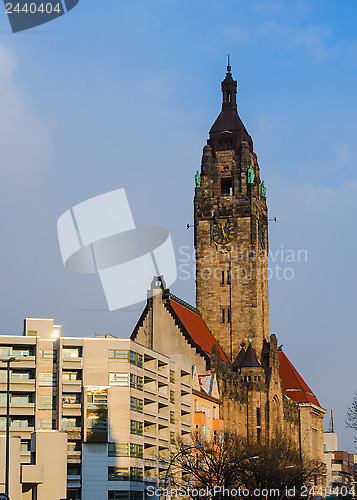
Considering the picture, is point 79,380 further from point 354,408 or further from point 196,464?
point 354,408

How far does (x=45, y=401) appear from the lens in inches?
3553

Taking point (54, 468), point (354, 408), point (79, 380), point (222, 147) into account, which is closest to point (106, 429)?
point (79, 380)

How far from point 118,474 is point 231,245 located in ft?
175

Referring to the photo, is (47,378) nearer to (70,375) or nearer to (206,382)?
(70,375)

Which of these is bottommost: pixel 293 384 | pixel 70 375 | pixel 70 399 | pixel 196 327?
pixel 70 399

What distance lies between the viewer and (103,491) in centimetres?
8800

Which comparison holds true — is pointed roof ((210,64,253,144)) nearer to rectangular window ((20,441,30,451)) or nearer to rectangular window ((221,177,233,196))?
rectangular window ((221,177,233,196))

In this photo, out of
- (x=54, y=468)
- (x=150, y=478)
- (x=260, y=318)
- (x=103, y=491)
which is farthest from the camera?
(x=260, y=318)

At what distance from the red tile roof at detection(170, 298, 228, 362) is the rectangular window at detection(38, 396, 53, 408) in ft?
117

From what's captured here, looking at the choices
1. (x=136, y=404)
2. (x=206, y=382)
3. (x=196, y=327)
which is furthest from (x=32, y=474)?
(x=196, y=327)

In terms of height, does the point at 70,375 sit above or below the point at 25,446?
above

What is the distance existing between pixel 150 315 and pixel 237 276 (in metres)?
15.7

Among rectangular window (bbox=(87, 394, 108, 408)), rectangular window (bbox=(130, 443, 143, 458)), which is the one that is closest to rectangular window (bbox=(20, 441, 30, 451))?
rectangular window (bbox=(87, 394, 108, 408))

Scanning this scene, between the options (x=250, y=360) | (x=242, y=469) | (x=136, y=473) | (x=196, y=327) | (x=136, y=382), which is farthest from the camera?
(x=250, y=360)
